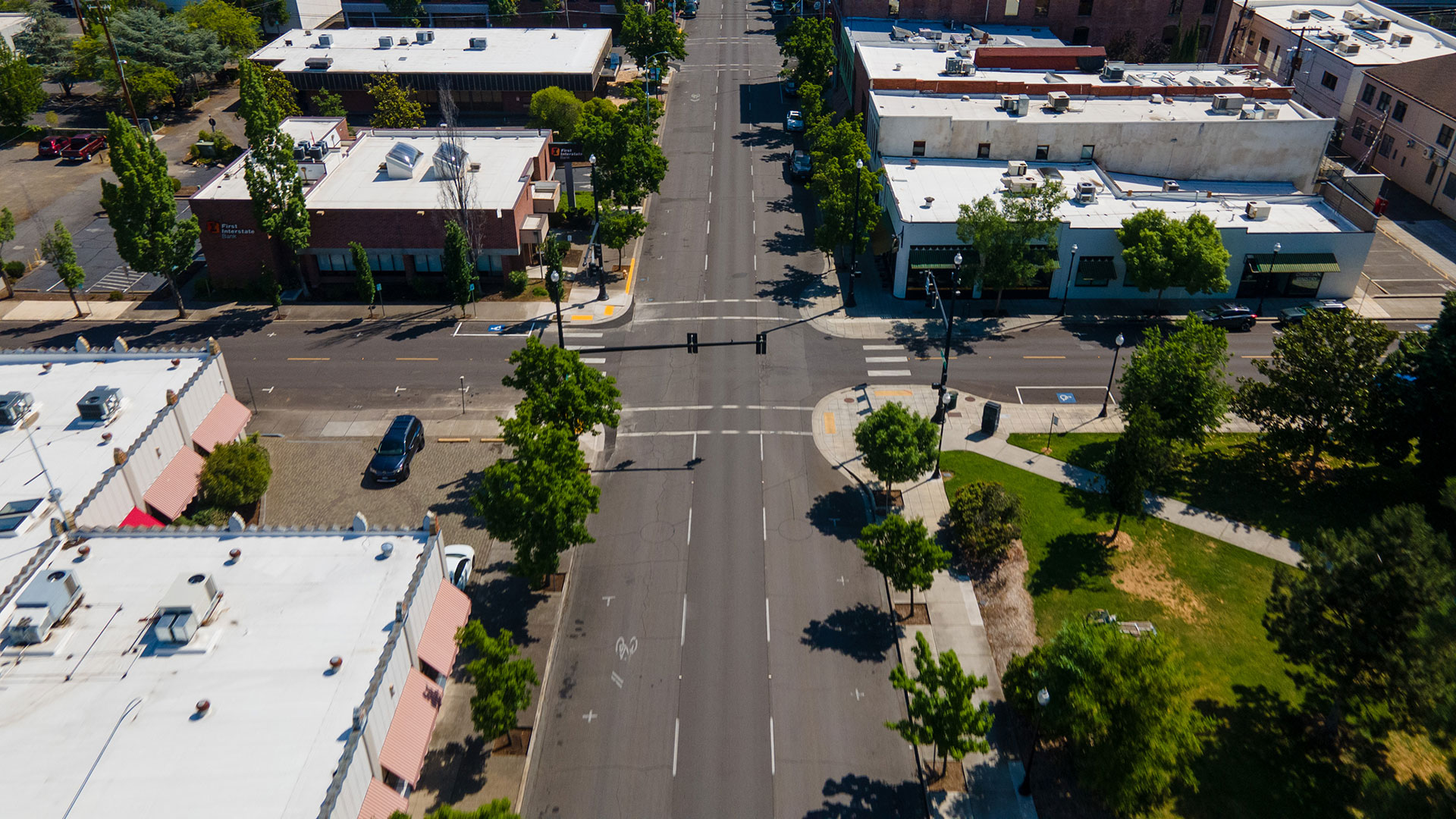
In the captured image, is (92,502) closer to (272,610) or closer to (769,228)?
(272,610)

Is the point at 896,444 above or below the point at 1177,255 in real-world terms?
below

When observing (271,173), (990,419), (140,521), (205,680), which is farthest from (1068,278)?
(140,521)

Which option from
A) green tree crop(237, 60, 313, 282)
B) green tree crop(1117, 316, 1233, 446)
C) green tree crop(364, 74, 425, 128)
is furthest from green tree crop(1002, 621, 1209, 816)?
green tree crop(364, 74, 425, 128)

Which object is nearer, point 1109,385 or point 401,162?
point 1109,385

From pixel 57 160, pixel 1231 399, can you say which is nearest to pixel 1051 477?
pixel 1231 399

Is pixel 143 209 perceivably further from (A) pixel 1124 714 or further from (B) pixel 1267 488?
(B) pixel 1267 488
